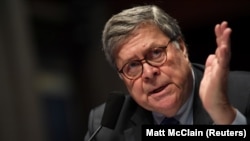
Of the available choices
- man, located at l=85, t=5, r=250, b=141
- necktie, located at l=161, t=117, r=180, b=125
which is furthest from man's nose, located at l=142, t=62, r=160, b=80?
necktie, located at l=161, t=117, r=180, b=125

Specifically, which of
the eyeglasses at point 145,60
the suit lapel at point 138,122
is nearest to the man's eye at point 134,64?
the eyeglasses at point 145,60

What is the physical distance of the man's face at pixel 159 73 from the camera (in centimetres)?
106

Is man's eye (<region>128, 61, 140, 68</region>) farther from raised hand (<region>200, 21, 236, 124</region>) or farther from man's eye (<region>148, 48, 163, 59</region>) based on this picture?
raised hand (<region>200, 21, 236, 124</region>)

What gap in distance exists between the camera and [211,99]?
99 centimetres

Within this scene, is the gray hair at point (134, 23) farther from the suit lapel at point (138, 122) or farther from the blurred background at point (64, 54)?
the suit lapel at point (138, 122)

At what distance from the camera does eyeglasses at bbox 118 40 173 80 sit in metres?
1.06

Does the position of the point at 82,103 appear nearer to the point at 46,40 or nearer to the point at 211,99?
the point at 46,40

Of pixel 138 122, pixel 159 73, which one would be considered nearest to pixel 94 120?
pixel 138 122

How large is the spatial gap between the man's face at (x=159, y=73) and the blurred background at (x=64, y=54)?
0.15 ft

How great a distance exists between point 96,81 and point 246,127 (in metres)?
0.43

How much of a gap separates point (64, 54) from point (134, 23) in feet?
0.99

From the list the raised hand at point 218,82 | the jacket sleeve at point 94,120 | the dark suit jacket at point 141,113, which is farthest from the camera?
the jacket sleeve at point 94,120

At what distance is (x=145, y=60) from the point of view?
1.07 metres

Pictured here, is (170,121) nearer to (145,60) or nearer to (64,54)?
(145,60)
